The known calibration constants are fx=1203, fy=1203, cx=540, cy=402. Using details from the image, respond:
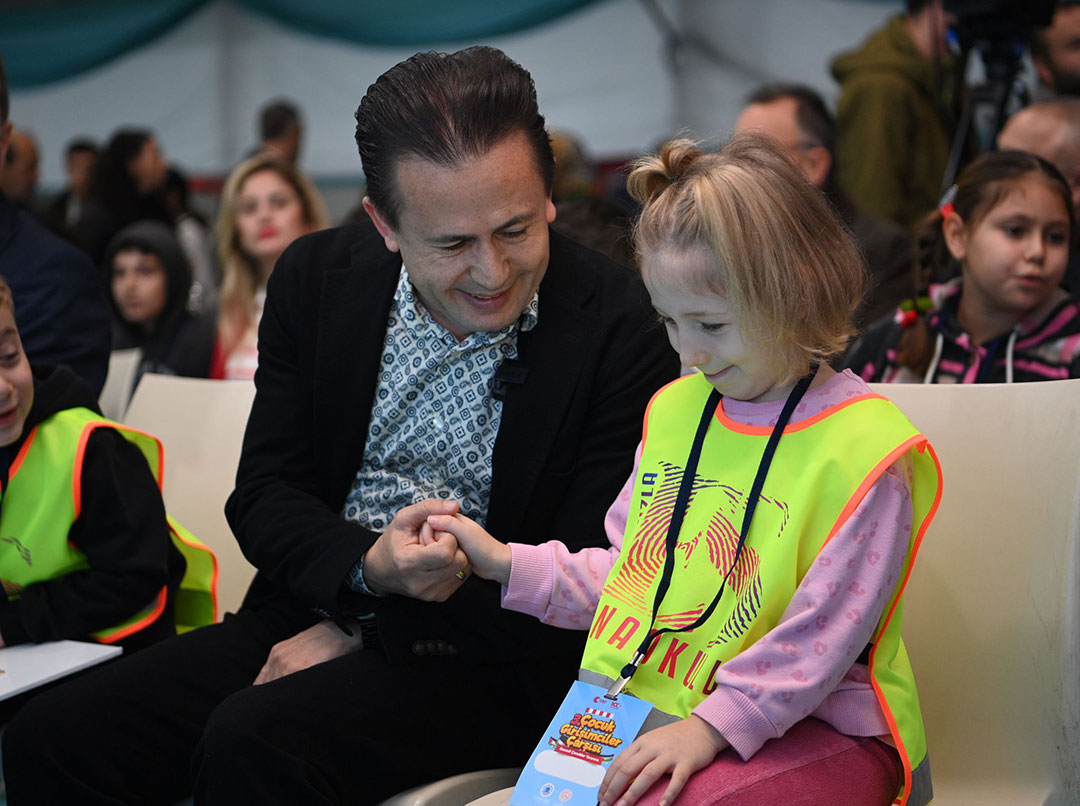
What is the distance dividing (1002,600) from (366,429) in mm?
933

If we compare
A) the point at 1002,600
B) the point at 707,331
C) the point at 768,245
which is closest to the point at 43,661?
the point at 707,331

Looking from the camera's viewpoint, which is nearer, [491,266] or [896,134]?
[491,266]

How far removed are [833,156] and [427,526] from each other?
2.45 m

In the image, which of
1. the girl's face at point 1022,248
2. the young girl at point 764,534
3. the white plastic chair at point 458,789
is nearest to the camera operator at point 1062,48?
the girl's face at point 1022,248

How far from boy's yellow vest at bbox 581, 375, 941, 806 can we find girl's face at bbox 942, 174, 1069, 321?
3.64 ft

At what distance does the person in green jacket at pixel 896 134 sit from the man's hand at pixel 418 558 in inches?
107

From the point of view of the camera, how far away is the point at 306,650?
1.74 metres

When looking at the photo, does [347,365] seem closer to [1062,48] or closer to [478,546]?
[478,546]

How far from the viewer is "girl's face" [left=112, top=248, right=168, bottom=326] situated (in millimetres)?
4586

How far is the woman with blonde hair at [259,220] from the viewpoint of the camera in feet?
13.8

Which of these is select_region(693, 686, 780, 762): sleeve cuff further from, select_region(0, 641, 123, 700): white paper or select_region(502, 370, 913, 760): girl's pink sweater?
select_region(0, 641, 123, 700): white paper

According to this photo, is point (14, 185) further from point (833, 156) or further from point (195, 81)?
point (833, 156)

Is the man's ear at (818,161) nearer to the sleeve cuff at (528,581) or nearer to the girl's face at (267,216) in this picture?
the girl's face at (267,216)

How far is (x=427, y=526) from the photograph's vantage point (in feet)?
5.16
